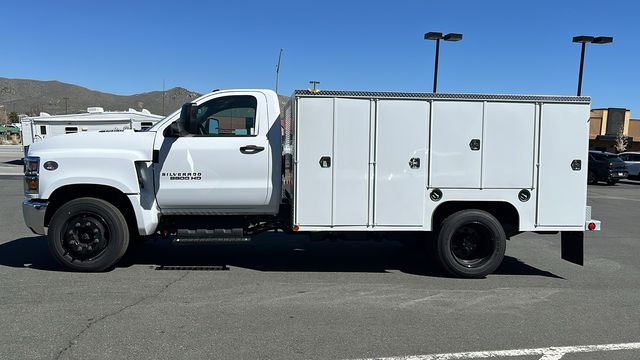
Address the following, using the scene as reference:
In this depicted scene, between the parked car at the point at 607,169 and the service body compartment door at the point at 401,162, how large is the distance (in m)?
23.9

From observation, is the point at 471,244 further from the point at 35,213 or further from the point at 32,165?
the point at 32,165

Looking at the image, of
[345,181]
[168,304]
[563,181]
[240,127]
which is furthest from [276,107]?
[563,181]

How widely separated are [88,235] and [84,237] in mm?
55

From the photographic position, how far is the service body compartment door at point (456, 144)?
664 centimetres

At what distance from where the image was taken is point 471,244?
7.01 metres

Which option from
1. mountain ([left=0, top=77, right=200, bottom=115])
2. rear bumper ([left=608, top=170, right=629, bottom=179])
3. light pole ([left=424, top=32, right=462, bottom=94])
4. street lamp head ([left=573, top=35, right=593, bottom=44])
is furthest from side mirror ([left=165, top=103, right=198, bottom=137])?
mountain ([left=0, top=77, right=200, bottom=115])

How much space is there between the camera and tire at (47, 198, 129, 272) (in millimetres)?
6582

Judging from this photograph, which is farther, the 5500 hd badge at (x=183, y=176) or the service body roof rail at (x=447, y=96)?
the 5500 hd badge at (x=183, y=176)

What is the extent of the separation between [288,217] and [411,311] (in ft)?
7.34

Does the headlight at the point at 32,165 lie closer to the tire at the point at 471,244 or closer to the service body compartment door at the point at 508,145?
the tire at the point at 471,244

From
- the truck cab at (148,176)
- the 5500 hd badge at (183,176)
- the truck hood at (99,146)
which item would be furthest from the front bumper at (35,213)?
the 5500 hd badge at (183,176)

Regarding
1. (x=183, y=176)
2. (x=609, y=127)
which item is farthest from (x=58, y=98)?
(x=183, y=176)

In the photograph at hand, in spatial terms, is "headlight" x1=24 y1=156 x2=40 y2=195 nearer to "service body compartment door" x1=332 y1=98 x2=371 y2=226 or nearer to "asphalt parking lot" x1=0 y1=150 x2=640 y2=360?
"asphalt parking lot" x1=0 y1=150 x2=640 y2=360

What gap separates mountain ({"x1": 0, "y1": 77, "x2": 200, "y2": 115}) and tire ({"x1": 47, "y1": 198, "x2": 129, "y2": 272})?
112m
